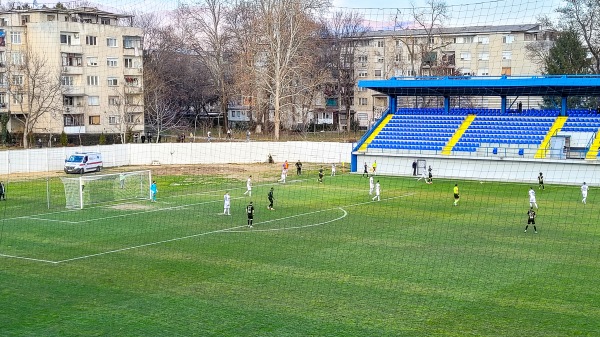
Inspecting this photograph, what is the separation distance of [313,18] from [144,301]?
165 ft

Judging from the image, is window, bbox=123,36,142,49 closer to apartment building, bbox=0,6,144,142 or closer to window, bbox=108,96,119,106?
apartment building, bbox=0,6,144,142

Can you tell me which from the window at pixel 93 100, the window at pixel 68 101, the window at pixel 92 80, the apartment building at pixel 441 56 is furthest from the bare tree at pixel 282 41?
the window at pixel 68 101

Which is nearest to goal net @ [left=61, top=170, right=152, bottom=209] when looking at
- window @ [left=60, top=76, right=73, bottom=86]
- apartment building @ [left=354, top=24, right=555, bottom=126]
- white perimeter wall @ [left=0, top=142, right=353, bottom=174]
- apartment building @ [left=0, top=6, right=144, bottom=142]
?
white perimeter wall @ [left=0, top=142, right=353, bottom=174]

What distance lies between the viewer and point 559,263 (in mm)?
22984

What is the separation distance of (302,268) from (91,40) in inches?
2029

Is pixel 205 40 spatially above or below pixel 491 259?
above

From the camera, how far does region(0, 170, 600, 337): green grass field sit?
16.9 metres

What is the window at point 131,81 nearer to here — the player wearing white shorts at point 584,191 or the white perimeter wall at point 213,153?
the white perimeter wall at point 213,153

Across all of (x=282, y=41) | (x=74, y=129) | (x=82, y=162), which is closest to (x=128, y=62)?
(x=74, y=129)

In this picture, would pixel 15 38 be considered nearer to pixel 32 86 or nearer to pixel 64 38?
pixel 64 38

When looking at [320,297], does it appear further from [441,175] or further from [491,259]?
[441,175]

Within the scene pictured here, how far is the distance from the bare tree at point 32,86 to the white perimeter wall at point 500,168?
27196mm

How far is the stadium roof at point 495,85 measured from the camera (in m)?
46.7

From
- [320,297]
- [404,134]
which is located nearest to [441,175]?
[404,134]
